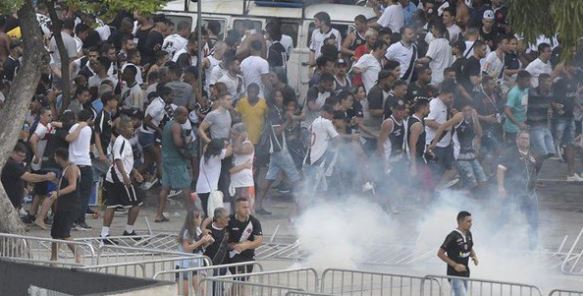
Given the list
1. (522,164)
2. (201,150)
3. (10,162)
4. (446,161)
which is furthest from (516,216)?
(10,162)

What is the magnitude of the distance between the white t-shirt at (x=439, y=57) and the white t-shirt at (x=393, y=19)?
166cm

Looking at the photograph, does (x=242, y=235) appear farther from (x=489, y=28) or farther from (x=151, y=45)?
(x=489, y=28)

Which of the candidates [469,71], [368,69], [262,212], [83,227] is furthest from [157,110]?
[469,71]

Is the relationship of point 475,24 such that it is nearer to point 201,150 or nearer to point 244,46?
point 244,46

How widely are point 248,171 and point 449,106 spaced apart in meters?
3.61

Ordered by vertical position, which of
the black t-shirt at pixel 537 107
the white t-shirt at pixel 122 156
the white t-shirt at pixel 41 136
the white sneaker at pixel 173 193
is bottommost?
the white sneaker at pixel 173 193

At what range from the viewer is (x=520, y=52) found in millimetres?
24625

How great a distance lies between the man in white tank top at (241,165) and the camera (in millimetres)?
19234

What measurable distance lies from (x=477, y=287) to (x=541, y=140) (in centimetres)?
738

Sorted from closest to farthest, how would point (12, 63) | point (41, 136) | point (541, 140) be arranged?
1. point (41, 136)
2. point (541, 140)
3. point (12, 63)

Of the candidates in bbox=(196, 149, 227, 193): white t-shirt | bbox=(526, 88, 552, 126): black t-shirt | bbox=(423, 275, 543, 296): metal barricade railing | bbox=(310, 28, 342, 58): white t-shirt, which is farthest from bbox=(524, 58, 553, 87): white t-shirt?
bbox=(423, 275, 543, 296): metal barricade railing

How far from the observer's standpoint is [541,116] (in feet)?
74.7

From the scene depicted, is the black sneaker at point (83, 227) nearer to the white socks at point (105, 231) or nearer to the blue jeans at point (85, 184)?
the blue jeans at point (85, 184)

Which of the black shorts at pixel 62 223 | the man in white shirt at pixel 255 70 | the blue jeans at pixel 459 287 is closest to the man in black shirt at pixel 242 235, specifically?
the blue jeans at pixel 459 287
